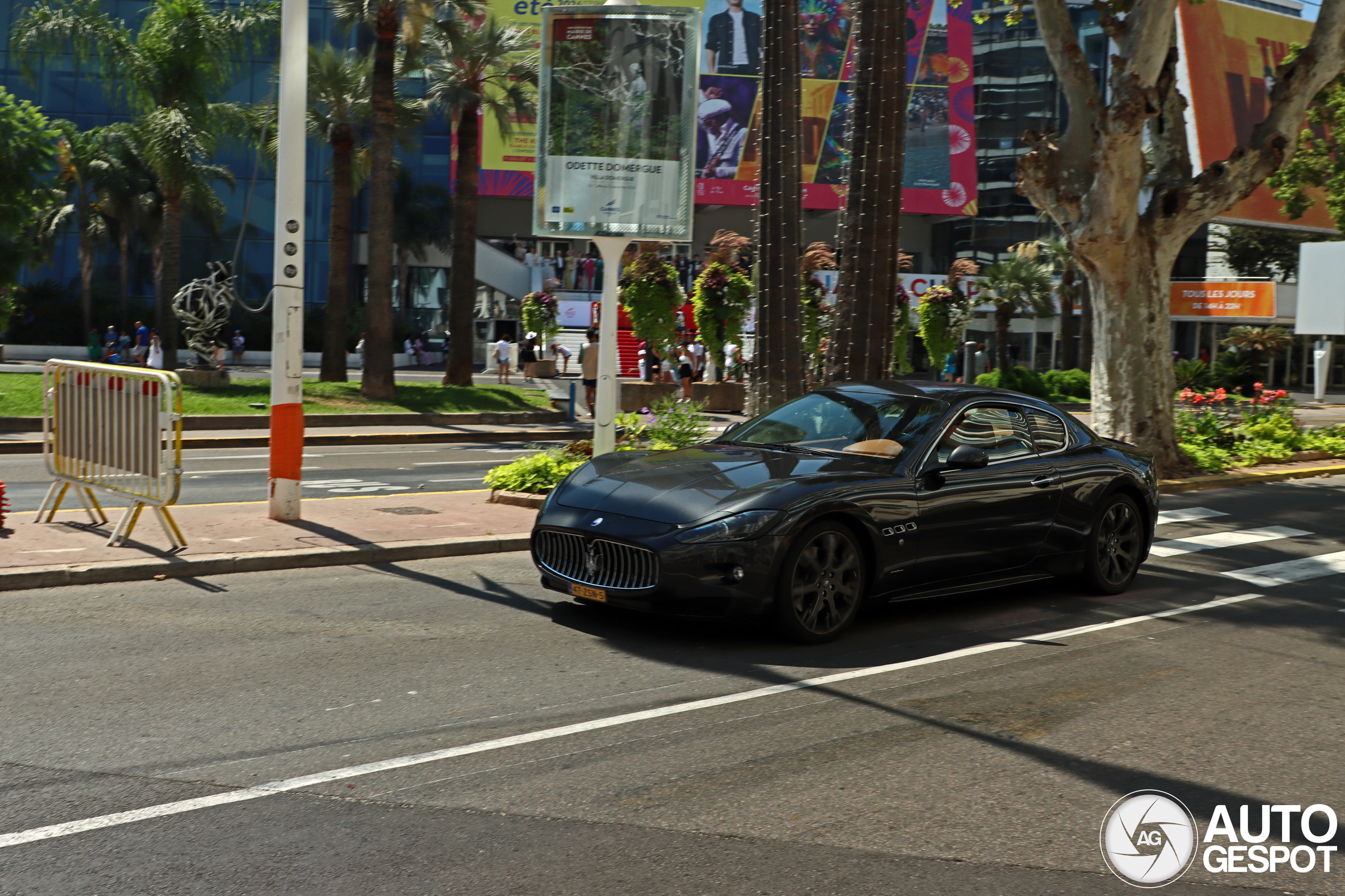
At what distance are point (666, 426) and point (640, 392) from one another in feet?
54.5

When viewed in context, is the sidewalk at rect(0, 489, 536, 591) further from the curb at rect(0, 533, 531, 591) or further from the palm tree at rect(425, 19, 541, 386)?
the palm tree at rect(425, 19, 541, 386)

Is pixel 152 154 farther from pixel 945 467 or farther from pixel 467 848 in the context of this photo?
pixel 467 848

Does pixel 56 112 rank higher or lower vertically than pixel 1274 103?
higher

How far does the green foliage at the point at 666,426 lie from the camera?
13078mm

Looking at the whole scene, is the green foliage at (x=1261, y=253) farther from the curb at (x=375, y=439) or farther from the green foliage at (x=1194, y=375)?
the curb at (x=375, y=439)

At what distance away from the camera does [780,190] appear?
1548cm

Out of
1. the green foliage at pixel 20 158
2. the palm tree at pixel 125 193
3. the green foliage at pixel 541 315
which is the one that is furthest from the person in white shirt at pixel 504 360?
the palm tree at pixel 125 193

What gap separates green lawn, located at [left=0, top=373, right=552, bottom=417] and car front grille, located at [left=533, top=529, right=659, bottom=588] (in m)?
15.5

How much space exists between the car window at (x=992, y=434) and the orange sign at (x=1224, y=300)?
4809cm

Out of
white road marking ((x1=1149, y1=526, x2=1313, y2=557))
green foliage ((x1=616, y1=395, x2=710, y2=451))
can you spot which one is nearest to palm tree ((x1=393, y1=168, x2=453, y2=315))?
green foliage ((x1=616, y1=395, x2=710, y2=451))

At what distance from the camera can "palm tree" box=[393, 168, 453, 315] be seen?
60062 millimetres

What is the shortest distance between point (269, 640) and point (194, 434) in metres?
15.7

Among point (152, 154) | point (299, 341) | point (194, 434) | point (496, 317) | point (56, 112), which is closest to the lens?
point (299, 341)

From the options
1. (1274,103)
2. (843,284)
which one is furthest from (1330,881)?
(1274,103)
